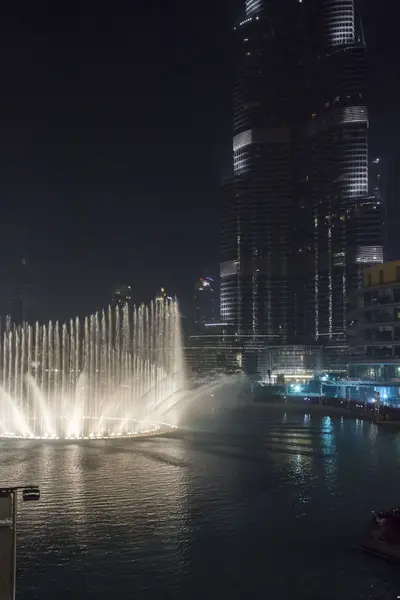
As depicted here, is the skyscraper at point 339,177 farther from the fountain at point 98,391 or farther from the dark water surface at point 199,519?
the dark water surface at point 199,519

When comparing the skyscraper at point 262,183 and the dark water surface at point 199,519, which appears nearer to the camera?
the dark water surface at point 199,519

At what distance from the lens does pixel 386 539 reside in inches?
520

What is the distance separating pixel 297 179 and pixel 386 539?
4991 inches

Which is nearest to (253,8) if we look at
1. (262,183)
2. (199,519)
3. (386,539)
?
(262,183)

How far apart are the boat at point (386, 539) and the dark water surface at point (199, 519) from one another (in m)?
0.31

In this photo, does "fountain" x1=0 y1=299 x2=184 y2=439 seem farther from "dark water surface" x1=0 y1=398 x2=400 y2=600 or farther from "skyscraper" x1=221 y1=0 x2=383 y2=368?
"skyscraper" x1=221 y1=0 x2=383 y2=368

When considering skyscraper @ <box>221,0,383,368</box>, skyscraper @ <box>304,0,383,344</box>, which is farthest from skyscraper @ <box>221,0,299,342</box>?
skyscraper @ <box>304,0,383,344</box>

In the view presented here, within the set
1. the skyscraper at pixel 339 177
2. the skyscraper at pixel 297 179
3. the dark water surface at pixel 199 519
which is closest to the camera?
the dark water surface at pixel 199 519

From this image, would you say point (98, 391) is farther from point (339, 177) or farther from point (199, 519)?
point (339, 177)

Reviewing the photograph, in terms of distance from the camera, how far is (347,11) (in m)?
132

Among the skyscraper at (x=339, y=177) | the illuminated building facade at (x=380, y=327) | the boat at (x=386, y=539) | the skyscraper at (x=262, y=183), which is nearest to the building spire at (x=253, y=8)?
the skyscraper at (x=262, y=183)

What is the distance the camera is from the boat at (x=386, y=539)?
42.1ft

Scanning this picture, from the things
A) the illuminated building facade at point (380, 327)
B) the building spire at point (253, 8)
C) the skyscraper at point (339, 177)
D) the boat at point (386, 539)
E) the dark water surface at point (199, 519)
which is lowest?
the dark water surface at point (199, 519)

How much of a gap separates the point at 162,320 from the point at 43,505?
134ft
